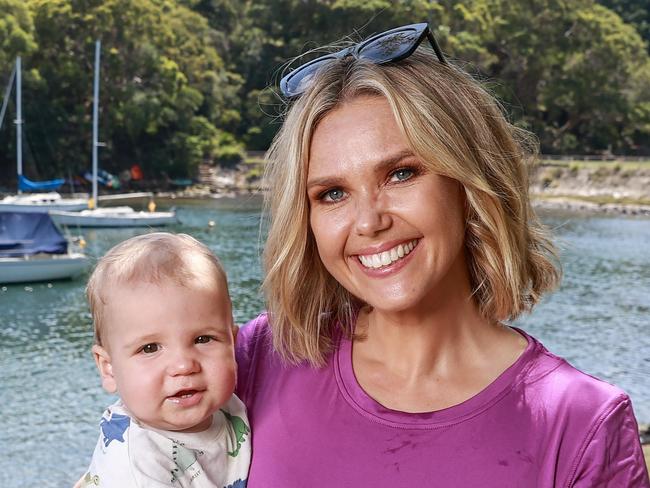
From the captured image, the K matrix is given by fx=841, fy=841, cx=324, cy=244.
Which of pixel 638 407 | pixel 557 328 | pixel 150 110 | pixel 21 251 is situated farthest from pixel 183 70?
pixel 638 407

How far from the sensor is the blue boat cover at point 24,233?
17.6 m

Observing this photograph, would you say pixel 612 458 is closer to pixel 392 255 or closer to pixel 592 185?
pixel 392 255

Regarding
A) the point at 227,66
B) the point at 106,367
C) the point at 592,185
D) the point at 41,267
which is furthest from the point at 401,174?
the point at 227,66

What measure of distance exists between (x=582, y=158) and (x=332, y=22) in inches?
575

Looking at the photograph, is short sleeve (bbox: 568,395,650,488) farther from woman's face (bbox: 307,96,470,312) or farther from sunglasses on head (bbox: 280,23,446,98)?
sunglasses on head (bbox: 280,23,446,98)

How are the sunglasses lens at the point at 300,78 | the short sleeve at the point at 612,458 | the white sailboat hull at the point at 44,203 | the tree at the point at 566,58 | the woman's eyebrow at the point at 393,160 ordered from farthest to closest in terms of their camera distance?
the tree at the point at 566,58
the white sailboat hull at the point at 44,203
the sunglasses lens at the point at 300,78
the woman's eyebrow at the point at 393,160
the short sleeve at the point at 612,458

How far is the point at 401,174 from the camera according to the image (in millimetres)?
1685

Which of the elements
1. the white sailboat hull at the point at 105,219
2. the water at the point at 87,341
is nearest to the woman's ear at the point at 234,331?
the water at the point at 87,341

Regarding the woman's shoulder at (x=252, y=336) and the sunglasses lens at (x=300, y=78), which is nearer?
the sunglasses lens at (x=300, y=78)

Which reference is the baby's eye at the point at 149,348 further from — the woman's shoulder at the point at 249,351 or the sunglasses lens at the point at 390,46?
the sunglasses lens at the point at 390,46

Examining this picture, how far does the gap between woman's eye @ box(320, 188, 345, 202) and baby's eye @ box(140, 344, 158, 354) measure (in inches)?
19.1

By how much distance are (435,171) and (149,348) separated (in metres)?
0.72

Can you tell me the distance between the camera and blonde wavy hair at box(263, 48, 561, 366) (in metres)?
1.68

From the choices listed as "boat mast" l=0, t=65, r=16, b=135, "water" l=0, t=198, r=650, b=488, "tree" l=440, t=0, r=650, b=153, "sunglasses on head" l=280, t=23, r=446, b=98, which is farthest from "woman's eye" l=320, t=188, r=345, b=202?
"tree" l=440, t=0, r=650, b=153
